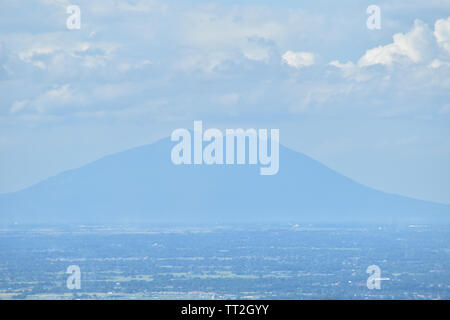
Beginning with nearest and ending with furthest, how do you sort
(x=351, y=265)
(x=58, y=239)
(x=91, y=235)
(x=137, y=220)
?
1. (x=351, y=265)
2. (x=58, y=239)
3. (x=91, y=235)
4. (x=137, y=220)

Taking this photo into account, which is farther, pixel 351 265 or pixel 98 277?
pixel 351 265

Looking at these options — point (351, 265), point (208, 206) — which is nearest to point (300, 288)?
point (351, 265)

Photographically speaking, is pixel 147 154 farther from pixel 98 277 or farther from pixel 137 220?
pixel 98 277
